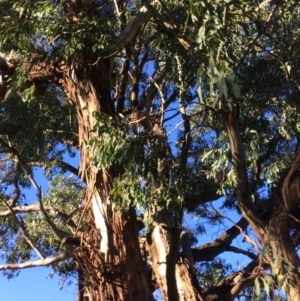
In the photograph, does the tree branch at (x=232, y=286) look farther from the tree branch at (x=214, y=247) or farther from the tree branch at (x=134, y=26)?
the tree branch at (x=134, y=26)

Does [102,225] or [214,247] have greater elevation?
[214,247]

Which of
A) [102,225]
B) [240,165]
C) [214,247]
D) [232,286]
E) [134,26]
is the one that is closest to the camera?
[240,165]

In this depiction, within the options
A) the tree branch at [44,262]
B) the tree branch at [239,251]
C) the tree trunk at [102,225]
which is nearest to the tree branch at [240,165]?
the tree trunk at [102,225]

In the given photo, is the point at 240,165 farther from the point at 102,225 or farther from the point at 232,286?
the point at 232,286

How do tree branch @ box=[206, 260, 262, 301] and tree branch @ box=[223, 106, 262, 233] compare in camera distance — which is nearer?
tree branch @ box=[223, 106, 262, 233]

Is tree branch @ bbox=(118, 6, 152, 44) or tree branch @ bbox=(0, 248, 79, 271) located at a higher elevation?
tree branch @ bbox=(118, 6, 152, 44)

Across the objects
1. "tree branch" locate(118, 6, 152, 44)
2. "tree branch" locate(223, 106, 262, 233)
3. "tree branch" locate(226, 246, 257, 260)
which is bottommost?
"tree branch" locate(223, 106, 262, 233)

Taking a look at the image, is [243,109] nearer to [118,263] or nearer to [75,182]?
[118,263]

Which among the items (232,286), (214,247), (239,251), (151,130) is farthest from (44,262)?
(239,251)

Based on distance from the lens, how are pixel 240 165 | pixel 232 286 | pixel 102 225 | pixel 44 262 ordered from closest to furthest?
pixel 240 165, pixel 44 262, pixel 102 225, pixel 232 286

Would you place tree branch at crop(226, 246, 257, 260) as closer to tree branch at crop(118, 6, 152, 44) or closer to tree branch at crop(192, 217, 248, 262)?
tree branch at crop(192, 217, 248, 262)

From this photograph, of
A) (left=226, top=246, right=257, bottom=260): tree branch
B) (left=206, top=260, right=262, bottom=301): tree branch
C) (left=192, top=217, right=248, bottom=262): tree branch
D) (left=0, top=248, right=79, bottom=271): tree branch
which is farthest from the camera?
(left=192, top=217, right=248, bottom=262): tree branch

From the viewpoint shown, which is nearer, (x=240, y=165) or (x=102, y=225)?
(x=240, y=165)

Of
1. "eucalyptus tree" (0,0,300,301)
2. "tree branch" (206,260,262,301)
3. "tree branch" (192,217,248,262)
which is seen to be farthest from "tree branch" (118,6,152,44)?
"tree branch" (192,217,248,262)
